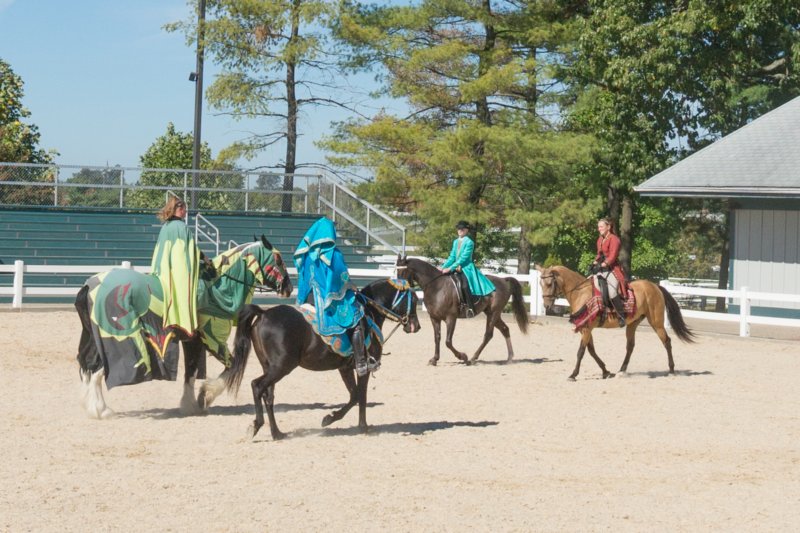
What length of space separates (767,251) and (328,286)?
17370 millimetres

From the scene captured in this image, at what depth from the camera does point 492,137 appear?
29.6 metres

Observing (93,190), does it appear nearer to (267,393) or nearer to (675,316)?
(675,316)

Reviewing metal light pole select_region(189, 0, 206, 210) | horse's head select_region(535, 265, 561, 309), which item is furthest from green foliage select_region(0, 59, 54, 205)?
horse's head select_region(535, 265, 561, 309)

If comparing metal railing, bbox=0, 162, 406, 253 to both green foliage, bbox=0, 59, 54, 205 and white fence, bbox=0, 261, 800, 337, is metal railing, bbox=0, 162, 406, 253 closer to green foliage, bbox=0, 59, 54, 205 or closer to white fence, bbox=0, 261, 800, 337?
white fence, bbox=0, 261, 800, 337

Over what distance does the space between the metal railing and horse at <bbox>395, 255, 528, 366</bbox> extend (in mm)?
11171

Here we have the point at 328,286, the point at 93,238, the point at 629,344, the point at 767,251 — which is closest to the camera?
the point at 328,286

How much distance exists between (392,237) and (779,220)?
1047 cm

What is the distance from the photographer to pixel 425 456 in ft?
33.6

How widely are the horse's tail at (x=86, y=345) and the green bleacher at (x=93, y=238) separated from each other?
16.0m

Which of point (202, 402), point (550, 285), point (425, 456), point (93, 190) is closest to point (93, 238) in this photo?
point (93, 190)

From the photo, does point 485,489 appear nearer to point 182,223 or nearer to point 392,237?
point 182,223

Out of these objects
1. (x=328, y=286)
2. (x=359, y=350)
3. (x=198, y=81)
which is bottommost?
(x=359, y=350)

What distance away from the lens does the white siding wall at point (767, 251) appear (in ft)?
82.3

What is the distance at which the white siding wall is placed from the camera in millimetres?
25094
